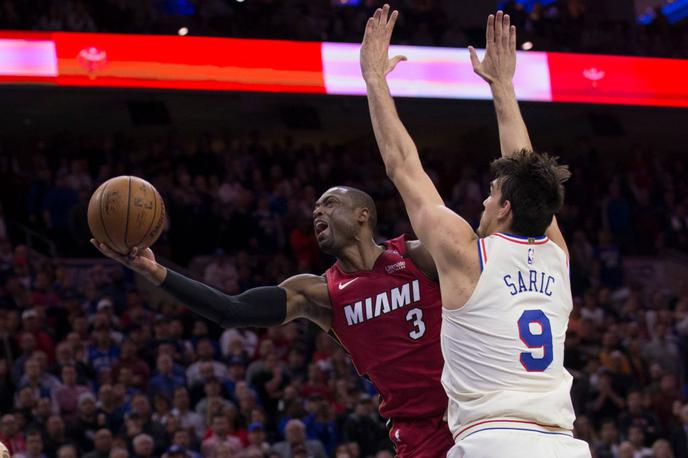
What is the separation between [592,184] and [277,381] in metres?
8.85

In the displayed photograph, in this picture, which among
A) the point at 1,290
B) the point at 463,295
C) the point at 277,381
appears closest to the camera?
the point at 463,295

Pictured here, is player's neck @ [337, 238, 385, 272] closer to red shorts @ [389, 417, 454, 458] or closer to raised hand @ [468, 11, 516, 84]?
red shorts @ [389, 417, 454, 458]

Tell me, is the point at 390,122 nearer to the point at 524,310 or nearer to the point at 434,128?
the point at 524,310

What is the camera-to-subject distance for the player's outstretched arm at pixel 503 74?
4246 mm

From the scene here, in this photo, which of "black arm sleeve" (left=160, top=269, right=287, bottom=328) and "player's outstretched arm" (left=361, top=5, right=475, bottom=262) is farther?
"black arm sleeve" (left=160, top=269, right=287, bottom=328)

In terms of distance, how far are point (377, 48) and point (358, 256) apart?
1109mm

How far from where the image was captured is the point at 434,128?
62.8 ft

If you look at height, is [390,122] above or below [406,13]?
below

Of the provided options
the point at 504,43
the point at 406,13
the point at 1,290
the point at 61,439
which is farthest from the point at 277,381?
the point at 406,13

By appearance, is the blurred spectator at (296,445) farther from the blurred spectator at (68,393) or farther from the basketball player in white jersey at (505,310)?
the basketball player in white jersey at (505,310)

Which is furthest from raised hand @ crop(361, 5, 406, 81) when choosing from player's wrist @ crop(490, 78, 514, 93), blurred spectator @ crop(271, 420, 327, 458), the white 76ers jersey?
blurred spectator @ crop(271, 420, 327, 458)

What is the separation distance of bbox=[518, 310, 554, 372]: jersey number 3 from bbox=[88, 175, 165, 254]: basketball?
164cm

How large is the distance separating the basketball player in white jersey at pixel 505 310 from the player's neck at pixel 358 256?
1.03 meters

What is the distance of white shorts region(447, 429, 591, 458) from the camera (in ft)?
11.2
